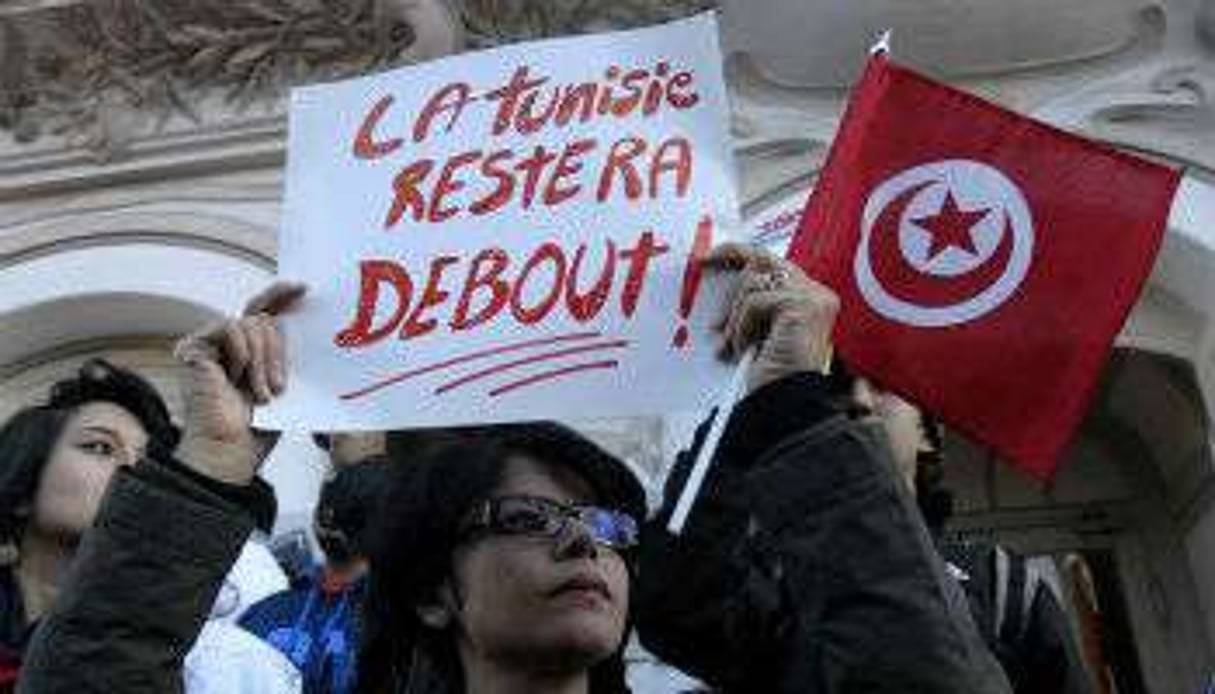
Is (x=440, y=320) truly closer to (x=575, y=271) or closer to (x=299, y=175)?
(x=575, y=271)

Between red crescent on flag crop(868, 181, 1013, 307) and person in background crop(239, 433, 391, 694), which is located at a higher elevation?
red crescent on flag crop(868, 181, 1013, 307)

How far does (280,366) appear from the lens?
6.41 ft

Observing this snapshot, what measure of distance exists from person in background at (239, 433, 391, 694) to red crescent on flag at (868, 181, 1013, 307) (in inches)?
29.9

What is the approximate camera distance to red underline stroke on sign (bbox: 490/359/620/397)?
1.89m

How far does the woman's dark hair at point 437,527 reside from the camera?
181cm

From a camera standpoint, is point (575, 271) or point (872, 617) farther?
point (575, 271)

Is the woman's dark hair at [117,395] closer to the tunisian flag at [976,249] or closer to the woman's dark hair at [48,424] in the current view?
the woman's dark hair at [48,424]

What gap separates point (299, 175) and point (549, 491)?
1.99 feet

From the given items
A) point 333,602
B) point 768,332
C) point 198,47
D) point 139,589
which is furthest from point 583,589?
point 198,47

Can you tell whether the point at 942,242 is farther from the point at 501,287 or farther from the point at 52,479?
the point at 52,479

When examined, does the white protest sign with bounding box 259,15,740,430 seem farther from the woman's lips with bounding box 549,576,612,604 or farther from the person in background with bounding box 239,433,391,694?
the person in background with bounding box 239,433,391,694

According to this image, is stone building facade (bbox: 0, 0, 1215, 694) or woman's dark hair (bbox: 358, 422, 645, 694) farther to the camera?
stone building facade (bbox: 0, 0, 1215, 694)

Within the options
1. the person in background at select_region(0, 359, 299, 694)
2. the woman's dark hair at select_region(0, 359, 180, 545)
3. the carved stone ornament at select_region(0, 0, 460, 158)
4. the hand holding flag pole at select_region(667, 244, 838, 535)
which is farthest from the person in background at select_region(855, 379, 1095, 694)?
the carved stone ornament at select_region(0, 0, 460, 158)

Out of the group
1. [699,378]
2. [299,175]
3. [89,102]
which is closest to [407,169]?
[299,175]
